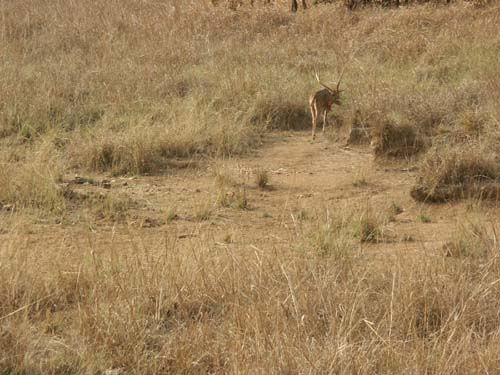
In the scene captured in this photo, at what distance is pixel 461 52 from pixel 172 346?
7.46m

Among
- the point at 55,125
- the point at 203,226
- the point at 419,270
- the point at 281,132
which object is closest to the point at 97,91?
the point at 55,125

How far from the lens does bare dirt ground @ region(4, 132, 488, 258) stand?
504cm

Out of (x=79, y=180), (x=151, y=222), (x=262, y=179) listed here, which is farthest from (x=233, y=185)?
(x=79, y=180)

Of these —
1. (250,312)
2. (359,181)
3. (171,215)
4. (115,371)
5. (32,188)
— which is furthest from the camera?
(359,181)

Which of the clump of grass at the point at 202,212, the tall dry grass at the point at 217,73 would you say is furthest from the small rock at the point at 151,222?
the tall dry grass at the point at 217,73

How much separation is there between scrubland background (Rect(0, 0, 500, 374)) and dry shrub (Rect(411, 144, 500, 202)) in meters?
0.02

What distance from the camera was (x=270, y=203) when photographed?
6004 mm

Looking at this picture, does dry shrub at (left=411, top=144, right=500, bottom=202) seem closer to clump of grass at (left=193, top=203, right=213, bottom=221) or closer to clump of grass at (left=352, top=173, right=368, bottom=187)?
clump of grass at (left=352, top=173, right=368, bottom=187)

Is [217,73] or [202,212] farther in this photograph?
[217,73]

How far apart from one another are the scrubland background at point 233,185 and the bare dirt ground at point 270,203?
61mm

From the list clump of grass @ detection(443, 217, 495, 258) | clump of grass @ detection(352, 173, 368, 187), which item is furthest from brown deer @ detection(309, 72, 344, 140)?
clump of grass @ detection(443, 217, 495, 258)

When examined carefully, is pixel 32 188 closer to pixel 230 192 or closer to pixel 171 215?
pixel 171 215

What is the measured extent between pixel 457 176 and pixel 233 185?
5.81 feet

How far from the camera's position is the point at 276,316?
→ 3268mm
